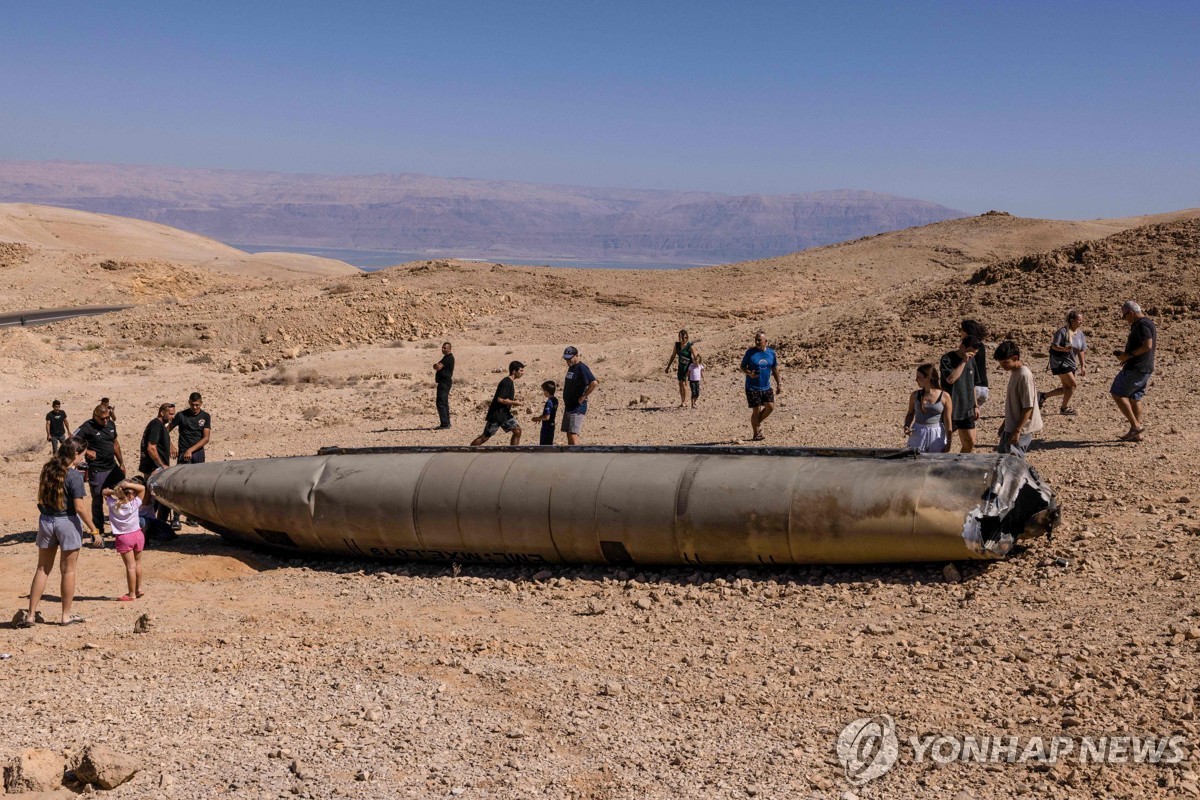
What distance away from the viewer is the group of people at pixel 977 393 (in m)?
10.8

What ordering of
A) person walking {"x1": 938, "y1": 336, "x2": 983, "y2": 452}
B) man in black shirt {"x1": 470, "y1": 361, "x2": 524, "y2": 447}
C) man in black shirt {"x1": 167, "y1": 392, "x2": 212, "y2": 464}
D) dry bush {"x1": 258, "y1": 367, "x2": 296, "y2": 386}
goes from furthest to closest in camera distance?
dry bush {"x1": 258, "y1": 367, "x2": 296, "y2": 386} < man in black shirt {"x1": 470, "y1": 361, "x2": 524, "y2": 447} < man in black shirt {"x1": 167, "y1": 392, "x2": 212, "y2": 464} < person walking {"x1": 938, "y1": 336, "x2": 983, "y2": 452}

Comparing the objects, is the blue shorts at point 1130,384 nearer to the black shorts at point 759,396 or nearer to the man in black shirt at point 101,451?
the black shorts at point 759,396

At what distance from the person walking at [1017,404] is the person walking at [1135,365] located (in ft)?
7.05

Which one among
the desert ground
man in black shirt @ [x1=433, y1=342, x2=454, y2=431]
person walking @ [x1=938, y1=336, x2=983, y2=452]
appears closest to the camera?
the desert ground

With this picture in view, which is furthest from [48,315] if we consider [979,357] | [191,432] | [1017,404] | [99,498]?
[1017,404]

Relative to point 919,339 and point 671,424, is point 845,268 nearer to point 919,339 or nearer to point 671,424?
point 919,339

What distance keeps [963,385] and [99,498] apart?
10495 mm

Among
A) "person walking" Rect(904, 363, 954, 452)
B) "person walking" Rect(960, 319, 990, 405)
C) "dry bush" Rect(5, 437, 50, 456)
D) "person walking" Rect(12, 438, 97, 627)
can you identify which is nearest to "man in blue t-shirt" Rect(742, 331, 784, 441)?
"person walking" Rect(960, 319, 990, 405)

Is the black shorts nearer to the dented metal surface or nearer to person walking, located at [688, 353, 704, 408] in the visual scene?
the dented metal surface

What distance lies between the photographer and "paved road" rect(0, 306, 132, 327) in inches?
1675

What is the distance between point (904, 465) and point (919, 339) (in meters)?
14.7

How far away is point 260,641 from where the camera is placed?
9.05 m

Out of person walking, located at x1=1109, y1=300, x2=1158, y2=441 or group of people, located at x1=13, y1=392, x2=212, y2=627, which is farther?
person walking, located at x1=1109, y1=300, x2=1158, y2=441

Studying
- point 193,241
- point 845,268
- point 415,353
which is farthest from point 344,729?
point 193,241
